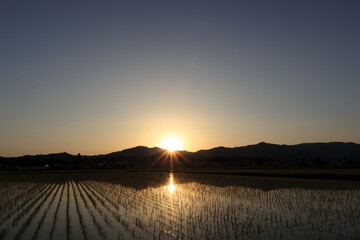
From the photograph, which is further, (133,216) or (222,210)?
(222,210)

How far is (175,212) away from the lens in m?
A: 14.3

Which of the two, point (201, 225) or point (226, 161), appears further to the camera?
point (226, 161)

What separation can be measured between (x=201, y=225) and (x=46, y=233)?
548cm

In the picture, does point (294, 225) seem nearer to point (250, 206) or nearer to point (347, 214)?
point (347, 214)

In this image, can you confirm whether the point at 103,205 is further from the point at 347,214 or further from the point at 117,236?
the point at 347,214

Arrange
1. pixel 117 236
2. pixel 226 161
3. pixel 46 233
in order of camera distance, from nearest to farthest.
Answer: pixel 117 236, pixel 46 233, pixel 226 161

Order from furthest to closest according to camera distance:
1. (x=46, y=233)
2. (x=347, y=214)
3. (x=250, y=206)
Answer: (x=250, y=206), (x=347, y=214), (x=46, y=233)

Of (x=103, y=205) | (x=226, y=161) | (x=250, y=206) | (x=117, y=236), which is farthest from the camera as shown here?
(x=226, y=161)

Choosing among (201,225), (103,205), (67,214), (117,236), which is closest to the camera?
(117,236)

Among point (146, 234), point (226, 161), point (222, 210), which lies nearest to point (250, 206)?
point (222, 210)

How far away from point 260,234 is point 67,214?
9.17 m

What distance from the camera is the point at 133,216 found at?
43.5 ft

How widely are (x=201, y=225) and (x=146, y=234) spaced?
7.65 feet

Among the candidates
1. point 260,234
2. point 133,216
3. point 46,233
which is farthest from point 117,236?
point 260,234
